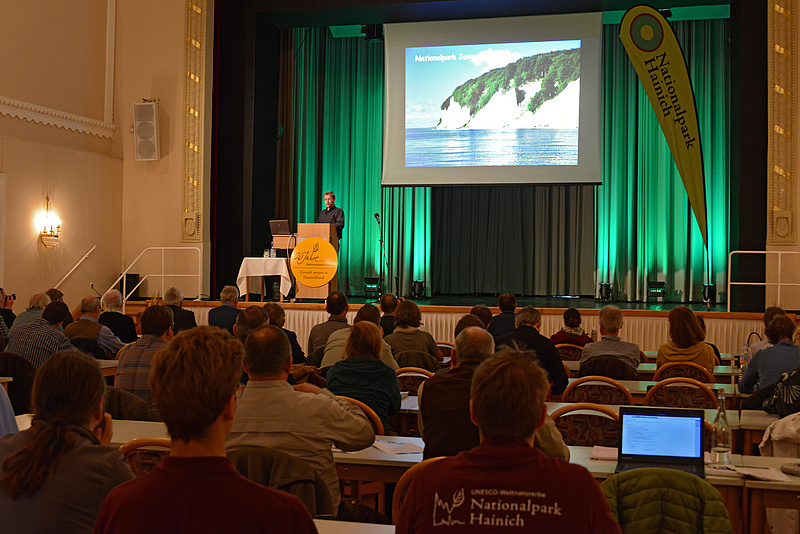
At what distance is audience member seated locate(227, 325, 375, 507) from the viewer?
8.82 feet

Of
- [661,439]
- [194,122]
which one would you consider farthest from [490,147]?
[661,439]

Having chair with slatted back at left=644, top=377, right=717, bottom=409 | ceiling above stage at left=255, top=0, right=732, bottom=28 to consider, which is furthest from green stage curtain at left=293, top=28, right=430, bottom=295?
chair with slatted back at left=644, top=377, right=717, bottom=409

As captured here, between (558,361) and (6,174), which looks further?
(6,174)

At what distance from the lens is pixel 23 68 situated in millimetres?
10930

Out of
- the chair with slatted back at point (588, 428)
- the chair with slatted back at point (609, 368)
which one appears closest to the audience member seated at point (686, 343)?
the chair with slatted back at point (609, 368)

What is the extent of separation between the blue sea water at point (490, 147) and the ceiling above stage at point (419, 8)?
5.99ft

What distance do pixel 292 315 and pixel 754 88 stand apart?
23.2ft

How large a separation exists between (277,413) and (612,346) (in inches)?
137

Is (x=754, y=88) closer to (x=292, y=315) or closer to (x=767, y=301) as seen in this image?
(x=767, y=301)

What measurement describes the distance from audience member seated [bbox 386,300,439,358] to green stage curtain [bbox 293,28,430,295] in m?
8.14

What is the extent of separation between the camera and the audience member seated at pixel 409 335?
230 inches

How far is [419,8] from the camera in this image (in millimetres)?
11773

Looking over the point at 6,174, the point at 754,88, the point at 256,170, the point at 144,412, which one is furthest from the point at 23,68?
the point at 754,88

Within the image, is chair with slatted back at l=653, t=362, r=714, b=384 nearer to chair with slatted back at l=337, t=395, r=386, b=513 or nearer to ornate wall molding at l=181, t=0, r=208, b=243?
chair with slatted back at l=337, t=395, r=386, b=513
